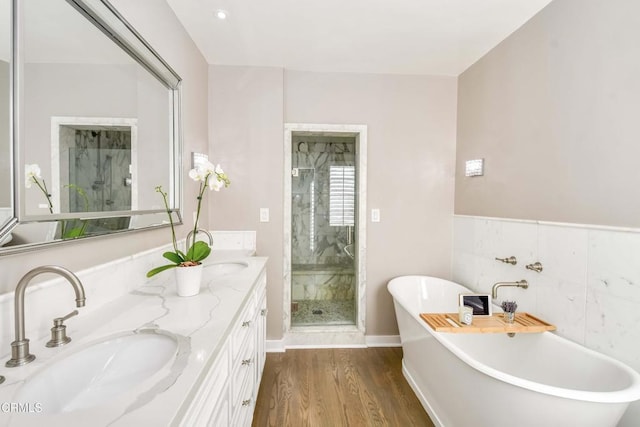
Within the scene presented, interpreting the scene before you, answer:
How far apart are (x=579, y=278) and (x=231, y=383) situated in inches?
71.1

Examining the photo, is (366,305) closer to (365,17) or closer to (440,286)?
(440,286)

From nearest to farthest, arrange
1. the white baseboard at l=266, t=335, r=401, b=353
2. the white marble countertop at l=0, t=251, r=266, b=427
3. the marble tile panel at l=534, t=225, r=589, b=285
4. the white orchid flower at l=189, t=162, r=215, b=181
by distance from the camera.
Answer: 1. the white marble countertop at l=0, t=251, r=266, b=427
2. the white orchid flower at l=189, t=162, r=215, b=181
3. the marble tile panel at l=534, t=225, r=589, b=285
4. the white baseboard at l=266, t=335, r=401, b=353

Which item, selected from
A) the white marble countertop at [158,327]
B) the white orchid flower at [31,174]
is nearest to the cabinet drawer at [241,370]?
the white marble countertop at [158,327]

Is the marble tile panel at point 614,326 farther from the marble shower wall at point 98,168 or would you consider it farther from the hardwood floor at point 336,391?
the marble shower wall at point 98,168

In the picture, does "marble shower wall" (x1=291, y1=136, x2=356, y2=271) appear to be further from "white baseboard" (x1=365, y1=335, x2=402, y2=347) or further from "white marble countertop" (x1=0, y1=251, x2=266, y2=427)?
"white marble countertop" (x1=0, y1=251, x2=266, y2=427)

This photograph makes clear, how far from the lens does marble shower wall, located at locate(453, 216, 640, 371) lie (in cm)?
125

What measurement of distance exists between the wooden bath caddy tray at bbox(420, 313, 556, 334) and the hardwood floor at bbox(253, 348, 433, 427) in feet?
2.08

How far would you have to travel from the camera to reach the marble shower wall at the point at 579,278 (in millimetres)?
1247

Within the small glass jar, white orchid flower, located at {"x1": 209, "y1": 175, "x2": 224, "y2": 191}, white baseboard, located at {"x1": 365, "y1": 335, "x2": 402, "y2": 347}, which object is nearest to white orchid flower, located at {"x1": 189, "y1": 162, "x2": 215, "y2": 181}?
white orchid flower, located at {"x1": 209, "y1": 175, "x2": 224, "y2": 191}

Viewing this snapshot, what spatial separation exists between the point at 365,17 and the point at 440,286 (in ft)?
7.26

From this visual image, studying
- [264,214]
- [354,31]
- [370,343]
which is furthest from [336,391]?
[354,31]

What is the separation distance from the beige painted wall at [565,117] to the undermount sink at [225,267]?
6.48 ft

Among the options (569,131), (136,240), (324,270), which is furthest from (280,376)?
(569,131)

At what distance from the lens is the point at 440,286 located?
8.21ft
